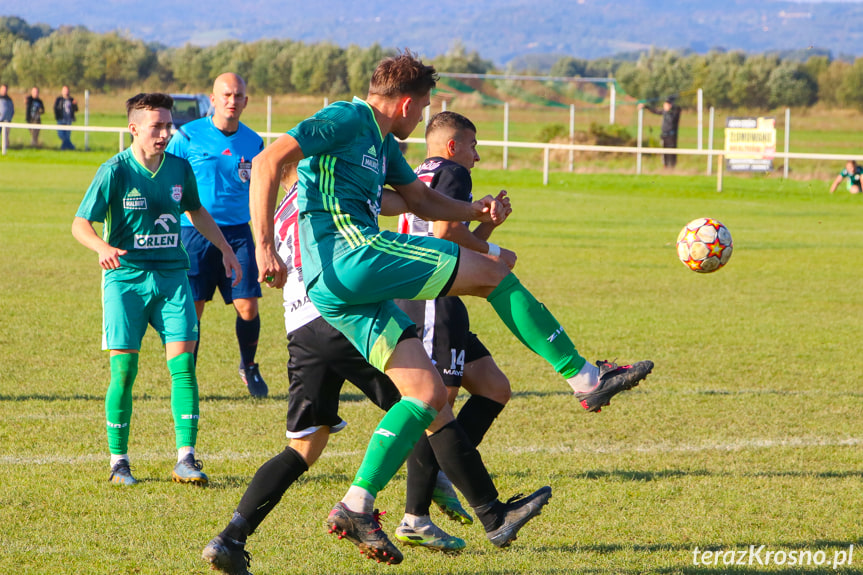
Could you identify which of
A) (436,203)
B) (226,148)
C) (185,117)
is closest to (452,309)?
(436,203)

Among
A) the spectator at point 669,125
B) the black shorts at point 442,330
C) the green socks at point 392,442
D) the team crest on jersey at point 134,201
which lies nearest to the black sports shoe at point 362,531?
the green socks at point 392,442

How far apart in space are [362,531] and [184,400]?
7.24 feet

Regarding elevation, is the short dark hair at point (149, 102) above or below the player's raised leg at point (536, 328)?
above

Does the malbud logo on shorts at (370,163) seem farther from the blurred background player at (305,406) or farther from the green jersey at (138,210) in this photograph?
the green jersey at (138,210)

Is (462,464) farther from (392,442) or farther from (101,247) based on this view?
(101,247)

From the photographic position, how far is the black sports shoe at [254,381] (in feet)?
24.7

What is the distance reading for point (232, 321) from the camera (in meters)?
10.5

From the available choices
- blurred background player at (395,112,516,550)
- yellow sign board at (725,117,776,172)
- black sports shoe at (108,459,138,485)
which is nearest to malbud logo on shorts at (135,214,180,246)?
black sports shoe at (108,459,138,485)

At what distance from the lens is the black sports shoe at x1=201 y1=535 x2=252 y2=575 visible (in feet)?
13.0

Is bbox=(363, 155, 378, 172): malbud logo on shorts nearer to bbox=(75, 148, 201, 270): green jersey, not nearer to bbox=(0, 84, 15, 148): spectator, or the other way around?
bbox=(75, 148, 201, 270): green jersey

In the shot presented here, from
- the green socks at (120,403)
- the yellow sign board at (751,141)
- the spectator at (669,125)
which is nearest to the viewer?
the green socks at (120,403)

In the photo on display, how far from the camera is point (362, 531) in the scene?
3678mm

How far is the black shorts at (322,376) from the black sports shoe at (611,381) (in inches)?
31.2

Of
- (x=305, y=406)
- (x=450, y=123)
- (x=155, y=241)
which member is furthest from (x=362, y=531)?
(x=155, y=241)
